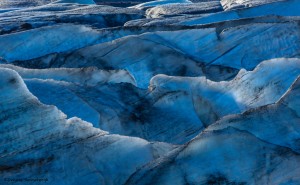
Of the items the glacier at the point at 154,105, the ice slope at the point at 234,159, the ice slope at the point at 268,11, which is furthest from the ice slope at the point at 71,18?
the ice slope at the point at 234,159

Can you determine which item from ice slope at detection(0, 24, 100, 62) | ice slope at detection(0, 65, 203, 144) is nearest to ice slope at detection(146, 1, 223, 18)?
ice slope at detection(0, 24, 100, 62)

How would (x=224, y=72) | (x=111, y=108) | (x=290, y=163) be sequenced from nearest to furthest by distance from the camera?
1. (x=290, y=163)
2. (x=111, y=108)
3. (x=224, y=72)

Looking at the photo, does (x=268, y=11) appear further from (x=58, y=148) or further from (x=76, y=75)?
(x=58, y=148)

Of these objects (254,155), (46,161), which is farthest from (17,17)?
(254,155)

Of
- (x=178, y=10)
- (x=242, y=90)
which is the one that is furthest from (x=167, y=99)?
(x=178, y=10)

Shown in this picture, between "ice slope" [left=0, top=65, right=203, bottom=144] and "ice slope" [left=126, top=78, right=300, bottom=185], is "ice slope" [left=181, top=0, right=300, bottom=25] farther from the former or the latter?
"ice slope" [left=126, top=78, right=300, bottom=185]

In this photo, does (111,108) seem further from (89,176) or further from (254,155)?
(254,155)
